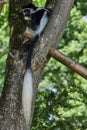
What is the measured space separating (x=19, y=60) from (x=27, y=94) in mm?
363

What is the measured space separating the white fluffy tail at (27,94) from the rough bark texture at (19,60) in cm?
12

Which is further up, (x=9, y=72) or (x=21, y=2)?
(x=21, y=2)

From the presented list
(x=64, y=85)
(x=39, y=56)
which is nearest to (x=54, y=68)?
(x=64, y=85)

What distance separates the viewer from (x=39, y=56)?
2.40 metres

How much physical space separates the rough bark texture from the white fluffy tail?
0.12 m

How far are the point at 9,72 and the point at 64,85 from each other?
1.78 m

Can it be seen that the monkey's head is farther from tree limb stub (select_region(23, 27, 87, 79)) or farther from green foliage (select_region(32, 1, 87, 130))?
green foliage (select_region(32, 1, 87, 130))

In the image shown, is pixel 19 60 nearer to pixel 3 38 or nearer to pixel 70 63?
pixel 70 63

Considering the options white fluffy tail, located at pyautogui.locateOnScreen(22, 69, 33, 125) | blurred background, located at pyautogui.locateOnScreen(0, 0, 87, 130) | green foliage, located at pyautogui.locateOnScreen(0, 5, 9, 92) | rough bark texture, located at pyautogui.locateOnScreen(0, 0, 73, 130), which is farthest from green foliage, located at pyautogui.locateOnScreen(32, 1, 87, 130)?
white fluffy tail, located at pyautogui.locateOnScreen(22, 69, 33, 125)

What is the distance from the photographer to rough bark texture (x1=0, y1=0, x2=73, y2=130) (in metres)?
2.34

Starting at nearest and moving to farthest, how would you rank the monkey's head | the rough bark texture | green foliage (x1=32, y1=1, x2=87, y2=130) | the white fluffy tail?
the white fluffy tail
the rough bark texture
the monkey's head
green foliage (x1=32, y1=1, x2=87, y2=130)

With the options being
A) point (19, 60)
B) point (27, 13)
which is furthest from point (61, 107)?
point (19, 60)

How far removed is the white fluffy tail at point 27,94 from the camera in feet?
7.02

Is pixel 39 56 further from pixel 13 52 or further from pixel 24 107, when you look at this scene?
pixel 24 107
